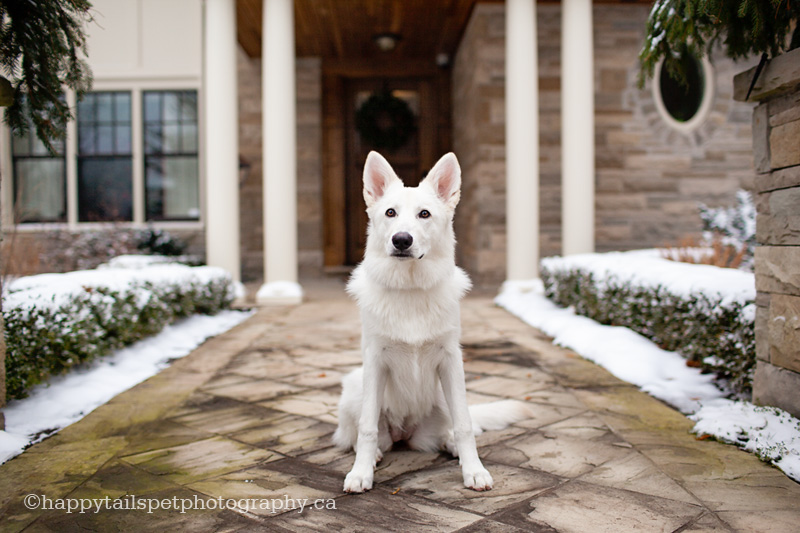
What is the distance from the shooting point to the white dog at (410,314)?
2090 mm

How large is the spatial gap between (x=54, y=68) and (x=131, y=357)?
91.2 inches

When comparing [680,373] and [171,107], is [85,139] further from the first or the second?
[680,373]

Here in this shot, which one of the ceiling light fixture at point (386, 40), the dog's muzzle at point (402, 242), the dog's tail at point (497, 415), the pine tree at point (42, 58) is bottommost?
the dog's tail at point (497, 415)

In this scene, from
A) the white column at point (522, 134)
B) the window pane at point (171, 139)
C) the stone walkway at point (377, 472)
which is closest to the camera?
the stone walkway at point (377, 472)

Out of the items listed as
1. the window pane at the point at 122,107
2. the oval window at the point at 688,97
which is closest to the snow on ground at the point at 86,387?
the window pane at the point at 122,107

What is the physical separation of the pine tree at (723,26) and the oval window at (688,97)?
6.68 meters

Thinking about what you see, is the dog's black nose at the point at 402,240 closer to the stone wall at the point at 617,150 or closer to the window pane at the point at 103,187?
the stone wall at the point at 617,150

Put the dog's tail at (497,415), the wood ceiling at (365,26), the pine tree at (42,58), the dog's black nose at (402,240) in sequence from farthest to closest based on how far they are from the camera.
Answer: the wood ceiling at (365,26) → the dog's tail at (497,415) → the pine tree at (42,58) → the dog's black nose at (402,240)

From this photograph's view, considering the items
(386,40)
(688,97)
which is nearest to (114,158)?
(386,40)

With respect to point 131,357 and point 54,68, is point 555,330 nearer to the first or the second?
point 131,357

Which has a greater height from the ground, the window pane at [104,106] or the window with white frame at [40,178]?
the window pane at [104,106]

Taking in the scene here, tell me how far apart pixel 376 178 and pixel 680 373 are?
8.41 ft

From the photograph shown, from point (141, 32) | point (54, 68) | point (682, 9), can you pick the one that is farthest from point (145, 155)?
point (682, 9)

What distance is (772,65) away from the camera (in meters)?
2.41
